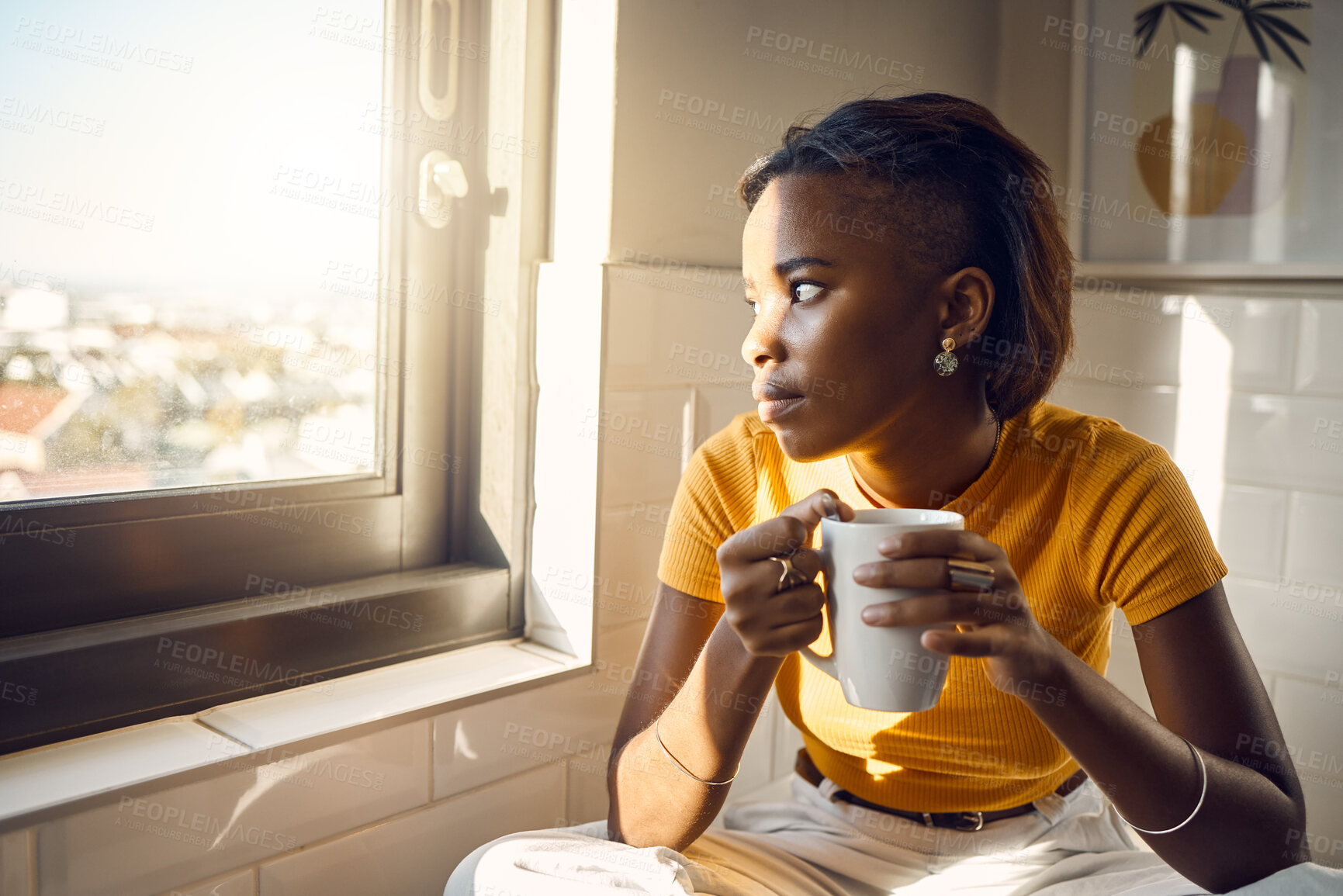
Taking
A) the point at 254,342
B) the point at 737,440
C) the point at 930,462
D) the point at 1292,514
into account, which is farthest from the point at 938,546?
the point at 1292,514

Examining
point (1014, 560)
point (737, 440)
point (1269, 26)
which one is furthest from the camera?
point (1269, 26)

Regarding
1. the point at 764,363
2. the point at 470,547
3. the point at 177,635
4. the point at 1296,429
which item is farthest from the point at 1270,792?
the point at 177,635

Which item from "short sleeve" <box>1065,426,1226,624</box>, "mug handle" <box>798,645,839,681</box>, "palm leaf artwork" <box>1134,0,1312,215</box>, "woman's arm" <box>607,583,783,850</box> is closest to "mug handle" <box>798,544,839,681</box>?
"mug handle" <box>798,645,839,681</box>

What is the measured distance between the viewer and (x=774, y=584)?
2.36 ft

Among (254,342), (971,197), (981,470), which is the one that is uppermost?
(971,197)

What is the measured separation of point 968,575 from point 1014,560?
35 centimetres

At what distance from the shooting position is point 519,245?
3.81ft

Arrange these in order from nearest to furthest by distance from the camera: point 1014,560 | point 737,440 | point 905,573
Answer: point 905,573 → point 1014,560 → point 737,440

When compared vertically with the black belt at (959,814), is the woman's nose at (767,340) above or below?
above

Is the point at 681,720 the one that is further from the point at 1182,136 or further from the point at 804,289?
the point at 1182,136

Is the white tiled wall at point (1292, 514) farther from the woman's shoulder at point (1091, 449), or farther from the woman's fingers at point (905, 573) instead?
the woman's fingers at point (905, 573)

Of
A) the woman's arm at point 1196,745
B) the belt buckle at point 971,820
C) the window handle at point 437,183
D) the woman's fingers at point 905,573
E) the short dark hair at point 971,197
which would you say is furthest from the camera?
the window handle at point 437,183

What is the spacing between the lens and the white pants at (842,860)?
810mm

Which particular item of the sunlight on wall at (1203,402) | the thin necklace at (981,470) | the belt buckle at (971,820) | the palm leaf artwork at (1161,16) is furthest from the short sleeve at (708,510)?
the palm leaf artwork at (1161,16)
